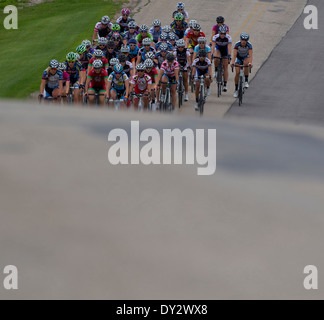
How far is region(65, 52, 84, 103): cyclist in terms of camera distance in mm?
19484

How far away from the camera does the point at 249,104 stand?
23.9 m

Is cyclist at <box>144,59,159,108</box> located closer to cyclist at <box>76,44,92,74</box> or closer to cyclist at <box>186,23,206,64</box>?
cyclist at <box>76,44,92,74</box>

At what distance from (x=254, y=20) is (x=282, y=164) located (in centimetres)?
3326

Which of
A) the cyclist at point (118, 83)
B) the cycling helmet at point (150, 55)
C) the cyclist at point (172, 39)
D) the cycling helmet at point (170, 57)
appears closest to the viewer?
the cyclist at point (118, 83)

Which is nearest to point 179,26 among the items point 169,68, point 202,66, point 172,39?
point 172,39

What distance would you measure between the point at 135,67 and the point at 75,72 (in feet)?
4.66

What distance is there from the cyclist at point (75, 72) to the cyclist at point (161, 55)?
73.3 inches

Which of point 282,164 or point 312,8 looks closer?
point 282,164

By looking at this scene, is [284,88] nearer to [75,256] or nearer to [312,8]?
[312,8]

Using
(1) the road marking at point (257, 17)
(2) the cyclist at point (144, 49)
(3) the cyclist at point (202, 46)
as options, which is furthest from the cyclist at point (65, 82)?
(1) the road marking at point (257, 17)

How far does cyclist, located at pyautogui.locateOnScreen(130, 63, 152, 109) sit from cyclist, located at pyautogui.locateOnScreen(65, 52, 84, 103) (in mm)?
1382

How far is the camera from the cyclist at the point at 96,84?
61.5 feet

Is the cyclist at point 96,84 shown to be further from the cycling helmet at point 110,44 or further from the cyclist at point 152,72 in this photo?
the cycling helmet at point 110,44

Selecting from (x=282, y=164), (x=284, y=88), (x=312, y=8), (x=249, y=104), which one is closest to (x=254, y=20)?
(x=312, y=8)
